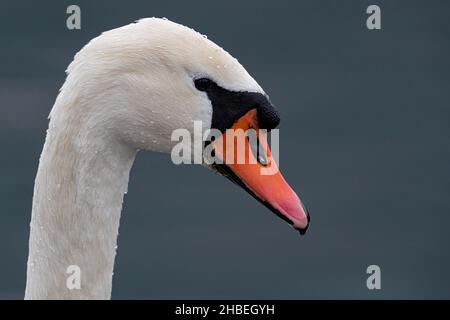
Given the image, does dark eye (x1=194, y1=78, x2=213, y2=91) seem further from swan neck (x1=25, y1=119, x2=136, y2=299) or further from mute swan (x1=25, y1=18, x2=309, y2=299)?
swan neck (x1=25, y1=119, x2=136, y2=299)

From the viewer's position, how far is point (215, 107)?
8062 mm

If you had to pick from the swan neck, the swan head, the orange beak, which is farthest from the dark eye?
the swan neck

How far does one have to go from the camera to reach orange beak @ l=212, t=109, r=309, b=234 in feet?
26.1

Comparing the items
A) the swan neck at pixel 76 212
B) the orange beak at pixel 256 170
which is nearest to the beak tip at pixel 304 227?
the orange beak at pixel 256 170

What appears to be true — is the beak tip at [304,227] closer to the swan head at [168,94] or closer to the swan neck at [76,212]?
the swan head at [168,94]

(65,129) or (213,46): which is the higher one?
(213,46)

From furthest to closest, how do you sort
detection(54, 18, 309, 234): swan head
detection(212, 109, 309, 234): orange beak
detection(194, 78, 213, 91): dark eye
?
detection(212, 109, 309, 234): orange beak < detection(194, 78, 213, 91): dark eye < detection(54, 18, 309, 234): swan head

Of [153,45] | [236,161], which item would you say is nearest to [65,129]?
[153,45]

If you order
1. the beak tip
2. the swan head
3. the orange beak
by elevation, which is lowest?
the beak tip

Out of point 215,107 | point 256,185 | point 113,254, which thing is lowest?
point 113,254

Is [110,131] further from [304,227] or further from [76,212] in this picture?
[304,227]

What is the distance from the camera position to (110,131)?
25.2ft

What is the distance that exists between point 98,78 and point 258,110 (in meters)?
1.33

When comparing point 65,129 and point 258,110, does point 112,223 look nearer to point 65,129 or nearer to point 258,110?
point 65,129
